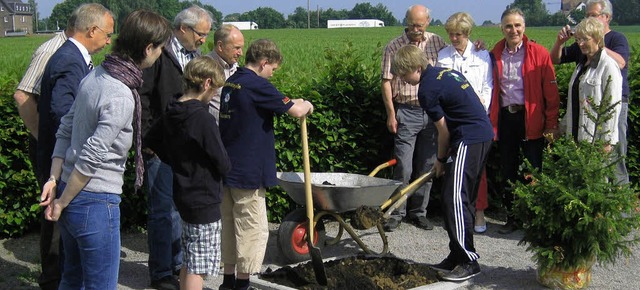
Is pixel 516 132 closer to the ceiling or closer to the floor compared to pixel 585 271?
closer to the ceiling

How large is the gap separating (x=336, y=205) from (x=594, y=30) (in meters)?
2.72

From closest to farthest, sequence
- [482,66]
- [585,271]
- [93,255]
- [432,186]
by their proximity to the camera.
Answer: [93,255]
[585,271]
[482,66]
[432,186]

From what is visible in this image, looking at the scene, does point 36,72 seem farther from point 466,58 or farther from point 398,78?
point 466,58

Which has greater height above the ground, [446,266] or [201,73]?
[201,73]

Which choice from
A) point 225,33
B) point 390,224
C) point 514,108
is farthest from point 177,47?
point 514,108

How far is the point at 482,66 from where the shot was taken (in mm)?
7691

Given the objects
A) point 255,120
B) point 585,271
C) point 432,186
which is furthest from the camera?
point 432,186

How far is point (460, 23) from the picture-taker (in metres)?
7.64

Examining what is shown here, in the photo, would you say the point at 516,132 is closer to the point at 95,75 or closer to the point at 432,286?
the point at 432,286

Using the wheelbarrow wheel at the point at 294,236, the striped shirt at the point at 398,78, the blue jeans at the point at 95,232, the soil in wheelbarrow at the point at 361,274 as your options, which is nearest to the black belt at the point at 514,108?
the striped shirt at the point at 398,78

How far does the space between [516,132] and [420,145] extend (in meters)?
0.90

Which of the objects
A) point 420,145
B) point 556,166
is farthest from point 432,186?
point 556,166

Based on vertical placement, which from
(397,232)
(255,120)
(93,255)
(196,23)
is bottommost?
(397,232)

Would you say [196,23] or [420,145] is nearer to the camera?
[196,23]
